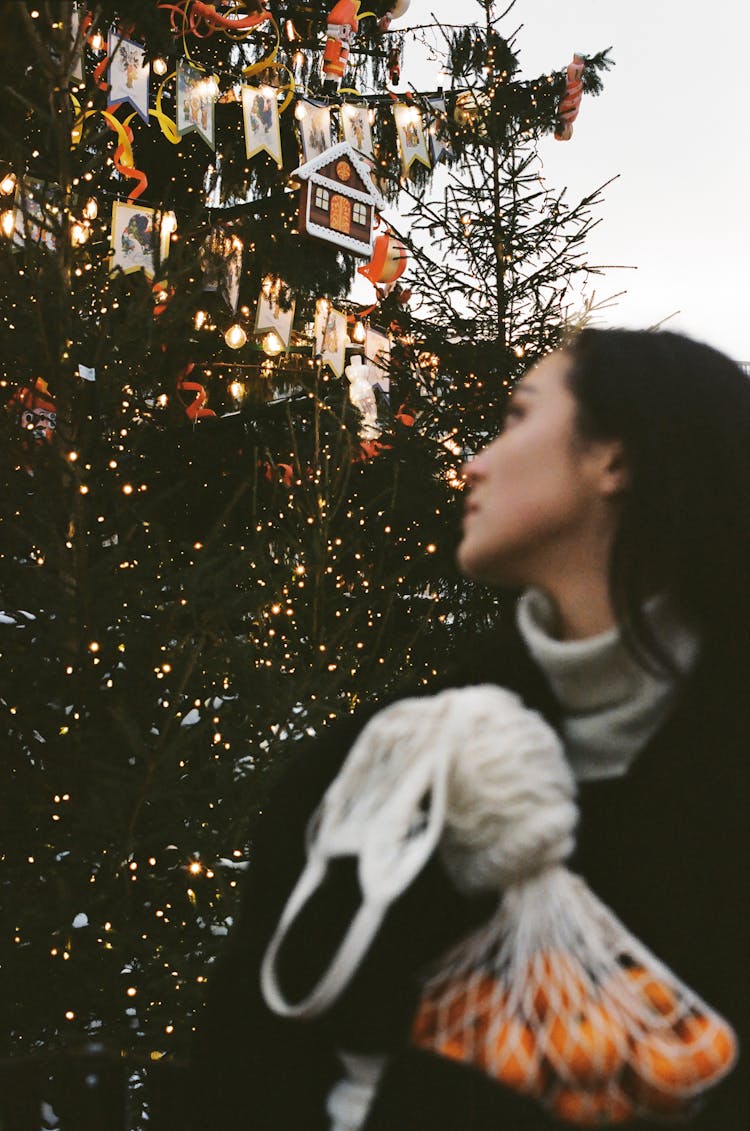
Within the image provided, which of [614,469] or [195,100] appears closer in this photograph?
[614,469]

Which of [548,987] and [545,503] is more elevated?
[545,503]

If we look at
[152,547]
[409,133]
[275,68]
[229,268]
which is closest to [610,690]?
[152,547]

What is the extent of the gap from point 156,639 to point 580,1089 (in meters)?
1.78

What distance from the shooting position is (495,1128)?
918mm

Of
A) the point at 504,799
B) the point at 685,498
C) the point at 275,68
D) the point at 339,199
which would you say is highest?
the point at 275,68

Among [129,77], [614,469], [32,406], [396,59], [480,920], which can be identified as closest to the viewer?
[480,920]

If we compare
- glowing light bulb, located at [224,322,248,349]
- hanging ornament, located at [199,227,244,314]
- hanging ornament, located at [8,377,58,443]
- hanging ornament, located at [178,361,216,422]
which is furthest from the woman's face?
glowing light bulb, located at [224,322,248,349]

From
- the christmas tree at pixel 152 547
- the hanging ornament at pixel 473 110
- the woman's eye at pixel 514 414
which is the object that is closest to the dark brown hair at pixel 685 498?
the woman's eye at pixel 514 414

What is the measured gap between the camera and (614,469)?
1.12 metres

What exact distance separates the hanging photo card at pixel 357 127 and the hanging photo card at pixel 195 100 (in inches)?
40.7

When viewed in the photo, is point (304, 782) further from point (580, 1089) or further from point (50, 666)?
point (50, 666)

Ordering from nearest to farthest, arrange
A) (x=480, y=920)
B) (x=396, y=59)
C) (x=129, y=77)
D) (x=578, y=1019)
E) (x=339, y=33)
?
(x=578, y=1019)
(x=480, y=920)
(x=129, y=77)
(x=339, y=33)
(x=396, y=59)

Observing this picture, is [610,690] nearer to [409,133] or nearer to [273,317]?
[273,317]

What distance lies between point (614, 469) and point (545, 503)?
4.0 inches
